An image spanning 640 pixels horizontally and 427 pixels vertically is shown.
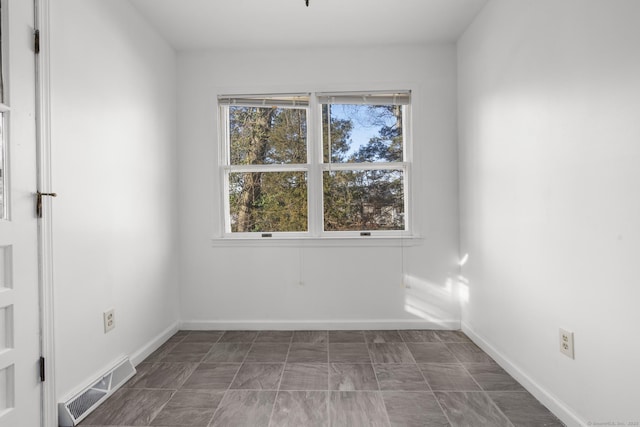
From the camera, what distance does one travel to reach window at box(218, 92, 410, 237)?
317 cm

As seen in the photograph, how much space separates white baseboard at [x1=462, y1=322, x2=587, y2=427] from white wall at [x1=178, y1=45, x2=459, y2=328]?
57 cm

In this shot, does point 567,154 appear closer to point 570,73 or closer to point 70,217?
point 570,73

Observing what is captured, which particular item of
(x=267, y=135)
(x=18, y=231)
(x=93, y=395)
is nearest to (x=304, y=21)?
(x=267, y=135)

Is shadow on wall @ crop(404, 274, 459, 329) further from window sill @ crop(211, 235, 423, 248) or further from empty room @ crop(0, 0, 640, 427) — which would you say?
window sill @ crop(211, 235, 423, 248)

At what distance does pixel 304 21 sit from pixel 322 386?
2.65 metres

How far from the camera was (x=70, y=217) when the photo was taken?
186cm

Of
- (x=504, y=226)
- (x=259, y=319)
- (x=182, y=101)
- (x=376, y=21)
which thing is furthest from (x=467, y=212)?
(x=182, y=101)

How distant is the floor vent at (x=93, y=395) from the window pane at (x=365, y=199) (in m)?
1.92

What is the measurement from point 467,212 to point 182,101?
2.73 meters

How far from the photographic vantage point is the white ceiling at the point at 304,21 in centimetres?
251

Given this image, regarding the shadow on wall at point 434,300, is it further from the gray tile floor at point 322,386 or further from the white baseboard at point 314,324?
the gray tile floor at point 322,386

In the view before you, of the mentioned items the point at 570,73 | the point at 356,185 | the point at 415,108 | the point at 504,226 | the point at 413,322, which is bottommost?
the point at 413,322

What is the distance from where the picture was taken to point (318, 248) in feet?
10.3

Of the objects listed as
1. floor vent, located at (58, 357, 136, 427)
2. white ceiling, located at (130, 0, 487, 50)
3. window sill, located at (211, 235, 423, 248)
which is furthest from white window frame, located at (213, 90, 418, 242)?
floor vent, located at (58, 357, 136, 427)
